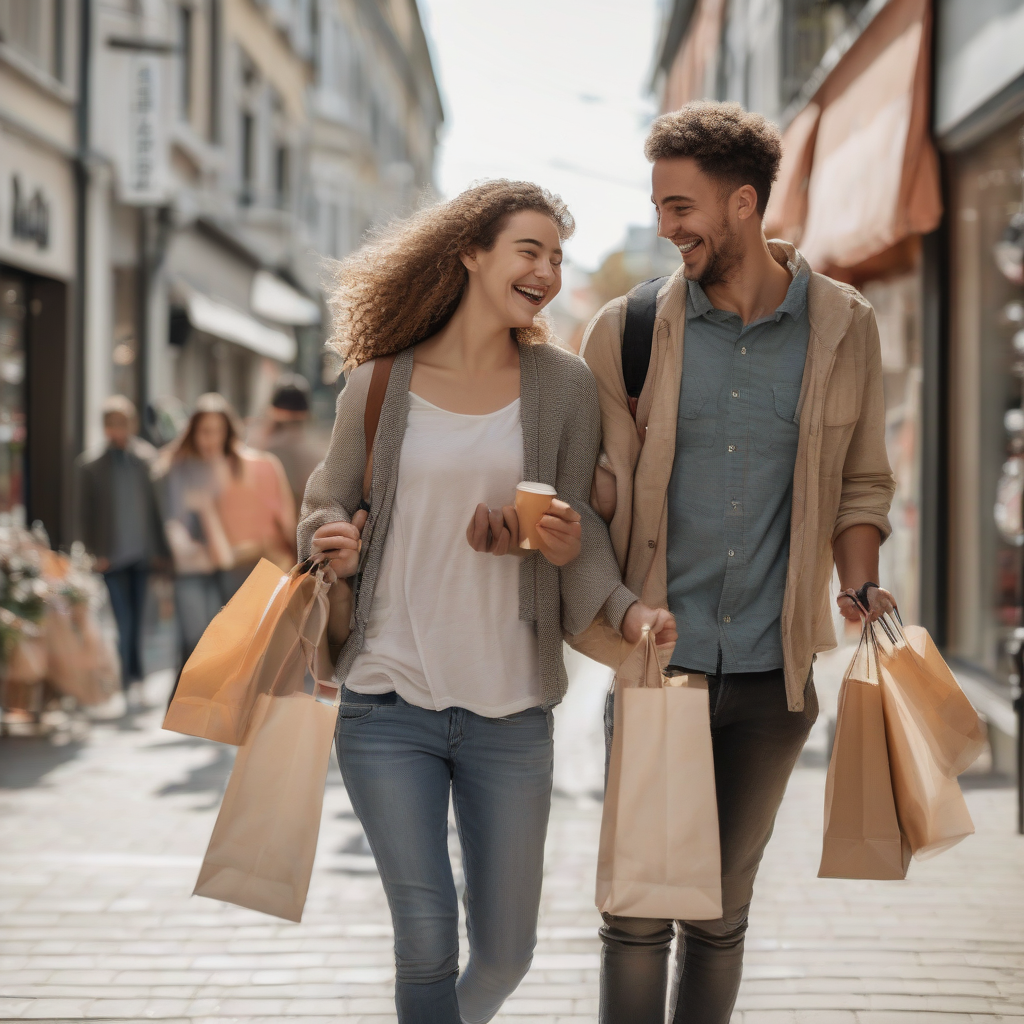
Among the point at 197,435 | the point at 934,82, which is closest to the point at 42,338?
the point at 197,435

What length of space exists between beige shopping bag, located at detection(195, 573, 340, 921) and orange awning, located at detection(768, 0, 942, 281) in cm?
570

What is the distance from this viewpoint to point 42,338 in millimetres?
12406

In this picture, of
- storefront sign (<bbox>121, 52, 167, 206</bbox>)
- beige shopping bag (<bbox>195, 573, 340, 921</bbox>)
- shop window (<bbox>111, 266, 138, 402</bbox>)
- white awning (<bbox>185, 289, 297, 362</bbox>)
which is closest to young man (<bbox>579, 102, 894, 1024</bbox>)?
beige shopping bag (<bbox>195, 573, 340, 921</bbox>)

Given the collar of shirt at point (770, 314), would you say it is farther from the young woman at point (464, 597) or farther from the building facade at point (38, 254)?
the building facade at point (38, 254)

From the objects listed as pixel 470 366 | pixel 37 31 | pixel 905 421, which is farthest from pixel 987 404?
pixel 37 31

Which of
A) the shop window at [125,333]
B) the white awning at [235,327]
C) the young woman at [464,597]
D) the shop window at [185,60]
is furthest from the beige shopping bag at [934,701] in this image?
the shop window at [185,60]

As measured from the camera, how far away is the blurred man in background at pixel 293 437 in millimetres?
7605

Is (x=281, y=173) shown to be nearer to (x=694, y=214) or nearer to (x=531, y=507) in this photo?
(x=694, y=214)

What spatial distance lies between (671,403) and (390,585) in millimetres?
710

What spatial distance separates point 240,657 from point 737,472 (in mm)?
1099

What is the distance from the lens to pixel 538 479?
2.79 metres

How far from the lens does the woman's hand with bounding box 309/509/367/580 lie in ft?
8.89

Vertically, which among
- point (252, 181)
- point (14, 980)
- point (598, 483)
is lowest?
point (14, 980)

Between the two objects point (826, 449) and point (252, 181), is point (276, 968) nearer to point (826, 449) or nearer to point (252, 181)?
point (826, 449)
